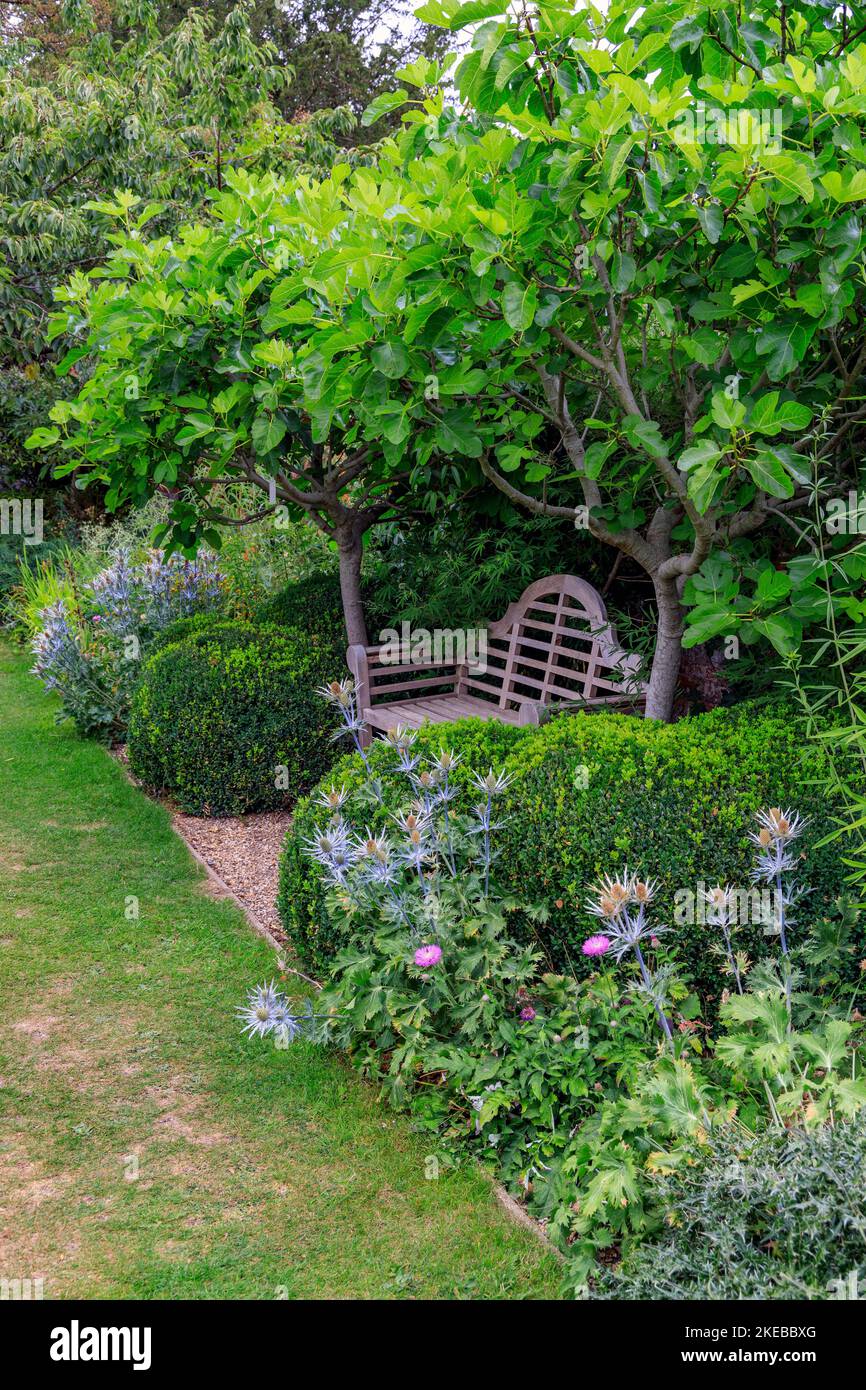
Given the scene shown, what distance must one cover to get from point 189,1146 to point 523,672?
334 cm

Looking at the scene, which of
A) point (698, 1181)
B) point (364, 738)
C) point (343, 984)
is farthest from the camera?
point (364, 738)

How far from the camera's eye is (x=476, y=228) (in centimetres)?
320

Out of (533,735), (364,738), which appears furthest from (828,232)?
(364,738)

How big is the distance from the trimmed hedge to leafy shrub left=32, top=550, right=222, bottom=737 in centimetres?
358

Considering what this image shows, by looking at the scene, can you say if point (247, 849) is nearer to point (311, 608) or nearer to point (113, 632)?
point (311, 608)

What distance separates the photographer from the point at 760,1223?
2219 millimetres

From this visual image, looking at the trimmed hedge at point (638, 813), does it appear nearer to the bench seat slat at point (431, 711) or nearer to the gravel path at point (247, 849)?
the gravel path at point (247, 849)

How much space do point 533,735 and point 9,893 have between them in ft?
8.75

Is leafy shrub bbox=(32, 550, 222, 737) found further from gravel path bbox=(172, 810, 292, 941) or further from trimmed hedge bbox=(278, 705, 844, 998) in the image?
trimmed hedge bbox=(278, 705, 844, 998)

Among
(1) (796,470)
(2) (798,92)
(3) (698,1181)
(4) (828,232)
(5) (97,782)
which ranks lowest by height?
(3) (698,1181)

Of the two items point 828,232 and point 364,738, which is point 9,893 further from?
point 828,232

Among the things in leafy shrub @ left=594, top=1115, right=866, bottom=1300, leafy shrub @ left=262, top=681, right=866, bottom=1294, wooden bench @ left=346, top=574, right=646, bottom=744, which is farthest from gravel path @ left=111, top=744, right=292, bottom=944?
leafy shrub @ left=594, top=1115, right=866, bottom=1300

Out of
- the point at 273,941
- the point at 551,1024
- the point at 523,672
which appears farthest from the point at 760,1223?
the point at 523,672

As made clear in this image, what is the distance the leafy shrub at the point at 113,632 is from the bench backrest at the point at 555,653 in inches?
104
